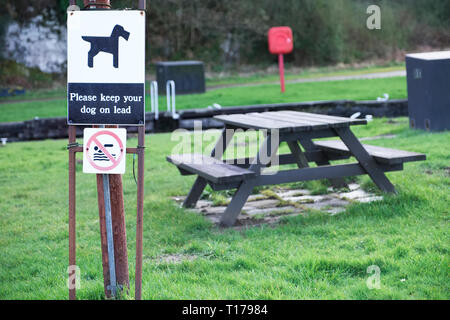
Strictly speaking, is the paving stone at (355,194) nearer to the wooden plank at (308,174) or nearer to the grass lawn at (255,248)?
the grass lawn at (255,248)

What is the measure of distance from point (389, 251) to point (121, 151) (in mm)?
2051

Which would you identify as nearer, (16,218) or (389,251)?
(389,251)

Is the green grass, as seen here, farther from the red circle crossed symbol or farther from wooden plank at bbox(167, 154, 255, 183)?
the red circle crossed symbol

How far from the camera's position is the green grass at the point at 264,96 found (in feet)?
55.1

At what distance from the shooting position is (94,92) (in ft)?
11.4

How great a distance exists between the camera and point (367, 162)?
597cm

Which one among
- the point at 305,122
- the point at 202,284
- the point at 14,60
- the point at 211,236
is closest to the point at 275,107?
the point at 305,122

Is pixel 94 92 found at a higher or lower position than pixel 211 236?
higher

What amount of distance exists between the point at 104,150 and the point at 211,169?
2346mm

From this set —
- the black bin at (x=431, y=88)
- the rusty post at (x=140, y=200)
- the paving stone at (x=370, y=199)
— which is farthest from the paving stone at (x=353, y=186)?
the rusty post at (x=140, y=200)

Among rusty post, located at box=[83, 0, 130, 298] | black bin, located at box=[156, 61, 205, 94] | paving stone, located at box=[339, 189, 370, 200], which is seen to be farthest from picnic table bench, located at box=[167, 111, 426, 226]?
black bin, located at box=[156, 61, 205, 94]

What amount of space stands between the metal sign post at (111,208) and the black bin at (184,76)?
17.1 m
